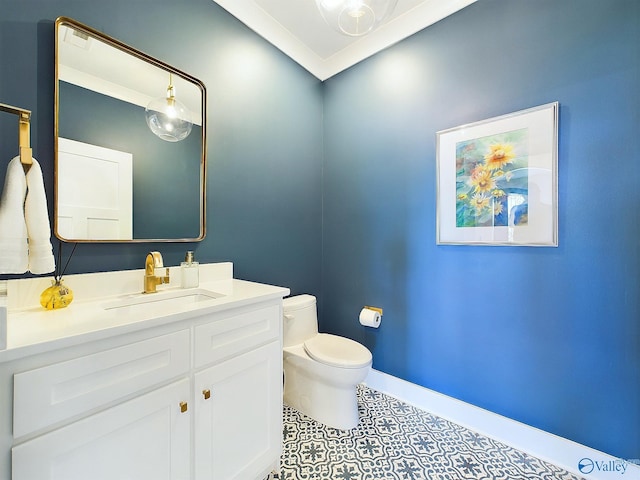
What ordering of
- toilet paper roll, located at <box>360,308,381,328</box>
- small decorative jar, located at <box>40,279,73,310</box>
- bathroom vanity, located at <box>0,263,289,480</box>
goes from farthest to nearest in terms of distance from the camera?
toilet paper roll, located at <box>360,308,381,328</box> < small decorative jar, located at <box>40,279,73,310</box> < bathroom vanity, located at <box>0,263,289,480</box>

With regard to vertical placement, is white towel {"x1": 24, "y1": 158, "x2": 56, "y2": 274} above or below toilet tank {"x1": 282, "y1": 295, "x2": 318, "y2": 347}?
above

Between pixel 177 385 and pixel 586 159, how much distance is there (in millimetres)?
1989

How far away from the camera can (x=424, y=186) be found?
71.6 inches

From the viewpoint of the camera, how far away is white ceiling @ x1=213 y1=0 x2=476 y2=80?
173 centimetres

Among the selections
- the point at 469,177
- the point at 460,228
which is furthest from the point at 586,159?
the point at 460,228

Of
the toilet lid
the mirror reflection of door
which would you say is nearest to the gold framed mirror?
the mirror reflection of door

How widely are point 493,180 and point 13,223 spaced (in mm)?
2063

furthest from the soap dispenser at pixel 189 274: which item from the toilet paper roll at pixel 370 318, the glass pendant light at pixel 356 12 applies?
the glass pendant light at pixel 356 12

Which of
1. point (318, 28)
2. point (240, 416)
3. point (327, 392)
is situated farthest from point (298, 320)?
point (318, 28)

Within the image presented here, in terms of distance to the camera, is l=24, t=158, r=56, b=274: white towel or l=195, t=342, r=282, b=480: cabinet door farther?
l=195, t=342, r=282, b=480: cabinet door

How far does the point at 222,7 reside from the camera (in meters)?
1.67

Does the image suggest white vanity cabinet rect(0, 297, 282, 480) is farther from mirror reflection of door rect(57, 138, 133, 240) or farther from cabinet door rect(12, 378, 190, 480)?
mirror reflection of door rect(57, 138, 133, 240)

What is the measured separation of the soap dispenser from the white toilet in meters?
0.62

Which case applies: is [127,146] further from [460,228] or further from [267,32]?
[460,228]
